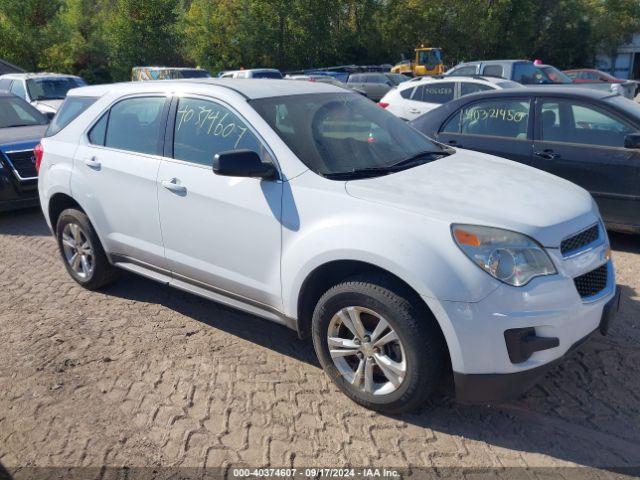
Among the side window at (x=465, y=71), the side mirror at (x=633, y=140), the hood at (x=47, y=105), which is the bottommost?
the hood at (x=47, y=105)

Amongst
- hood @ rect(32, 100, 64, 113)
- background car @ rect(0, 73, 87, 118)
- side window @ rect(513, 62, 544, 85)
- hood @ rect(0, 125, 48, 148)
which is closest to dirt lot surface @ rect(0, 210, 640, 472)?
hood @ rect(0, 125, 48, 148)

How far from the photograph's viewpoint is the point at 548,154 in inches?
232

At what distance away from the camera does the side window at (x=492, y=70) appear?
15986 millimetres

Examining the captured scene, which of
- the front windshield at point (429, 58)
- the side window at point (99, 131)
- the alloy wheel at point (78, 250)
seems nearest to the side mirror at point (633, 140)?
the side window at point (99, 131)

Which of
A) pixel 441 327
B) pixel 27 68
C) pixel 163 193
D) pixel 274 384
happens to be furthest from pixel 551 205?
pixel 27 68

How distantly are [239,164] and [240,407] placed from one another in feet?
4.51

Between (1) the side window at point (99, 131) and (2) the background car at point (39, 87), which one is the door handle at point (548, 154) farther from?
(2) the background car at point (39, 87)

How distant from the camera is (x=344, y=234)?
3.05 meters

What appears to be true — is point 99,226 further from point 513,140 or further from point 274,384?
point 513,140

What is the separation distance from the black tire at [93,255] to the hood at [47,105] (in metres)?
8.59

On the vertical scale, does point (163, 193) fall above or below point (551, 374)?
above

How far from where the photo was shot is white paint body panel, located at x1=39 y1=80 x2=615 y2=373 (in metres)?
2.76

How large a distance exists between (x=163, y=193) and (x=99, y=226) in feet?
3.06

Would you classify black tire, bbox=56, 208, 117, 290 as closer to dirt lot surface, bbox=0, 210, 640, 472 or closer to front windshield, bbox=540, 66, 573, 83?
dirt lot surface, bbox=0, 210, 640, 472
